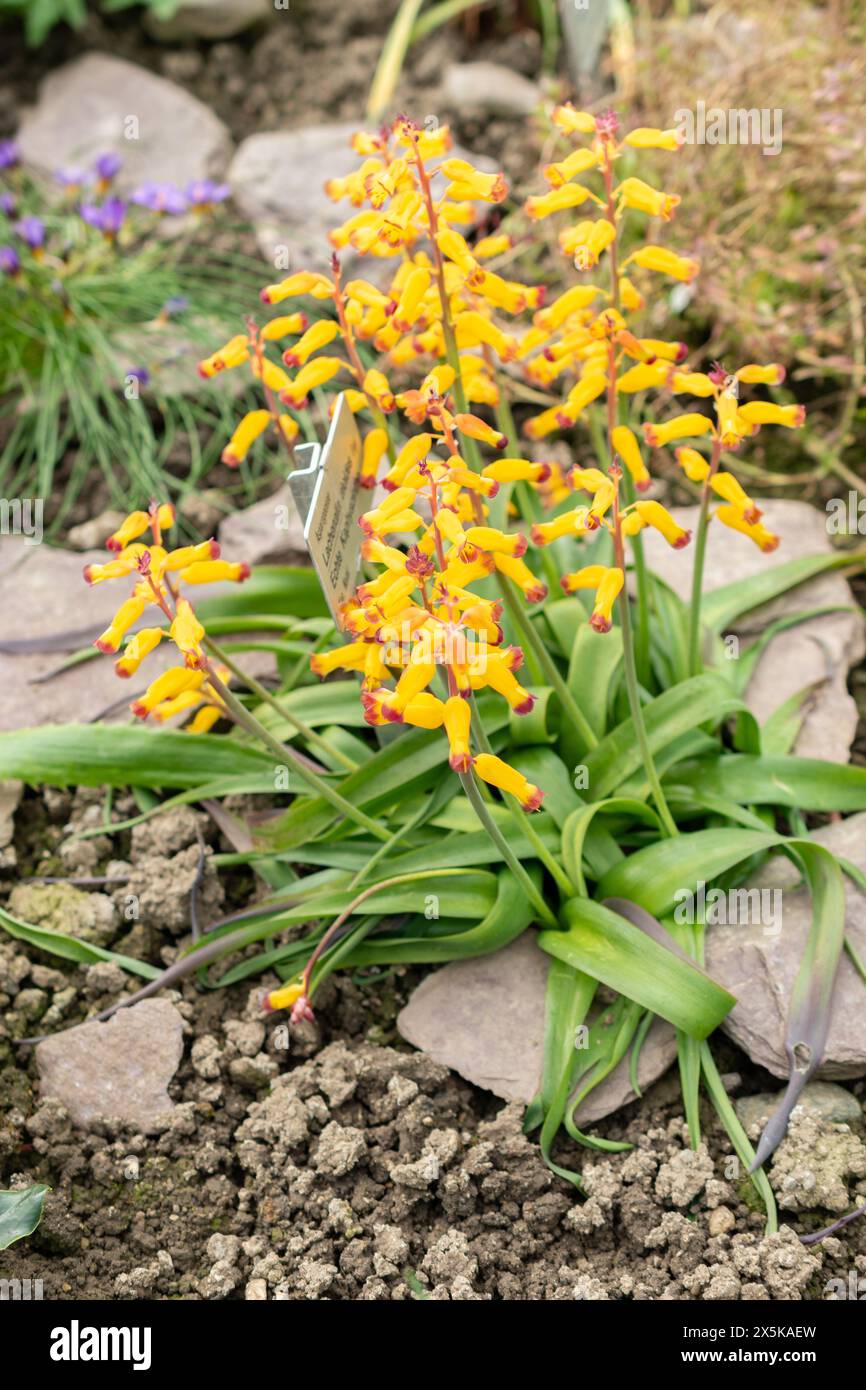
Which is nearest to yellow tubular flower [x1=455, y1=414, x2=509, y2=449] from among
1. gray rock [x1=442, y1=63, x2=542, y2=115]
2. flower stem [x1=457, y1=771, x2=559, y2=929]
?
flower stem [x1=457, y1=771, x2=559, y2=929]

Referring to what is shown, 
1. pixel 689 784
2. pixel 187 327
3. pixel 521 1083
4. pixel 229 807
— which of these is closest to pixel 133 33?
pixel 187 327

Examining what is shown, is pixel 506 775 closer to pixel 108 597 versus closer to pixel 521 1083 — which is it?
pixel 521 1083

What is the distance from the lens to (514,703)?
229 centimetres

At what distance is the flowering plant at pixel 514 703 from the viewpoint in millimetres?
2418

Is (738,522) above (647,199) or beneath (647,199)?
beneath

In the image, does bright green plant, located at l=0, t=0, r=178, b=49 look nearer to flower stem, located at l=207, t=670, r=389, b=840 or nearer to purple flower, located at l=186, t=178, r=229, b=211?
purple flower, located at l=186, t=178, r=229, b=211

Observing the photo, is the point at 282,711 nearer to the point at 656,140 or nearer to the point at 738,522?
the point at 738,522

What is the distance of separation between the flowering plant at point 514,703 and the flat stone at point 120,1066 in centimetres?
15

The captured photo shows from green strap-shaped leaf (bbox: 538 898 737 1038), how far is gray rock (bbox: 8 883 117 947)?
107cm

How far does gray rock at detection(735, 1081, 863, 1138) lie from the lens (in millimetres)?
2779

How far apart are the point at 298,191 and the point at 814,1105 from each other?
3.97 metres

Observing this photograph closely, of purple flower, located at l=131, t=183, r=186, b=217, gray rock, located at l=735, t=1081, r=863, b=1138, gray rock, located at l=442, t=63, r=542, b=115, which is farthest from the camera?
gray rock, located at l=442, t=63, r=542, b=115

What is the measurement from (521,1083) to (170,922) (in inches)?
34.2

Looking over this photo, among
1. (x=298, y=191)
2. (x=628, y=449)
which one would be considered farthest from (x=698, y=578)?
(x=298, y=191)
